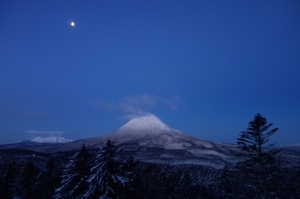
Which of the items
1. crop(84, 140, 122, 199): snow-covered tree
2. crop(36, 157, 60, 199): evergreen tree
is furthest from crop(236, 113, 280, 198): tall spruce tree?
crop(36, 157, 60, 199): evergreen tree

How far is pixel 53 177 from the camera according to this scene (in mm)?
42094

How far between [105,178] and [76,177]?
12.3 ft

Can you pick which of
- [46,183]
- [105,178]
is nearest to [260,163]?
[105,178]

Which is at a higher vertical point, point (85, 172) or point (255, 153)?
point (255, 153)

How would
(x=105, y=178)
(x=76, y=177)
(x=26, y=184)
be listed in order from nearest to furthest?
(x=105, y=178), (x=76, y=177), (x=26, y=184)

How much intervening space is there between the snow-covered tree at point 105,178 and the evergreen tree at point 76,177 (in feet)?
6.06

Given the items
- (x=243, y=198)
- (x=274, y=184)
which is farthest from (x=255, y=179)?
(x=243, y=198)

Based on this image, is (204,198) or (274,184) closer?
(274,184)

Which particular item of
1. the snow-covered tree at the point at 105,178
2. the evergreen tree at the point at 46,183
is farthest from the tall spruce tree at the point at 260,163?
the evergreen tree at the point at 46,183

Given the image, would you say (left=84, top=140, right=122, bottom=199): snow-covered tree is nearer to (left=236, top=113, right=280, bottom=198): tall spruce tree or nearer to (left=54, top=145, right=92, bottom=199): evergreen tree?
(left=54, top=145, right=92, bottom=199): evergreen tree

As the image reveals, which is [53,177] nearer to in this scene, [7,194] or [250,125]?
[7,194]

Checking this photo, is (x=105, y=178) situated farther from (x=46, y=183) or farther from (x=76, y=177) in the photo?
(x=46, y=183)

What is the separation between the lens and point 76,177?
681 inches

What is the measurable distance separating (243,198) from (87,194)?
43.8 meters
